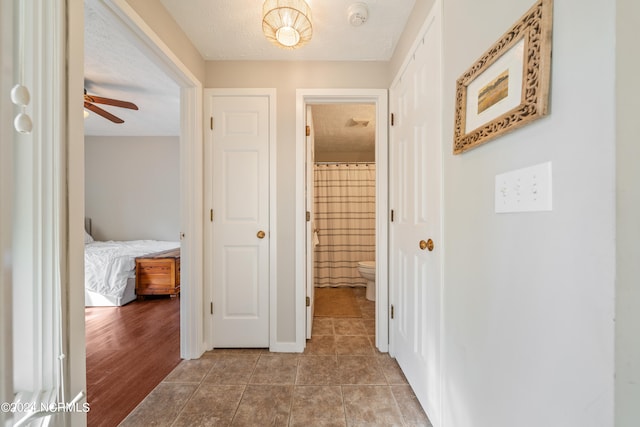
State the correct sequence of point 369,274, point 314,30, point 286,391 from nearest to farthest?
point 286,391, point 314,30, point 369,274

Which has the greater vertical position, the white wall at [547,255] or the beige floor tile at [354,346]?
the white wall at [547,255]

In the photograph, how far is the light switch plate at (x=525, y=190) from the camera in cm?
63

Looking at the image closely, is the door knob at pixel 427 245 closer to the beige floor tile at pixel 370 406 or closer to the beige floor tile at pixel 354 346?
the beige floor tile at pixel 370 406

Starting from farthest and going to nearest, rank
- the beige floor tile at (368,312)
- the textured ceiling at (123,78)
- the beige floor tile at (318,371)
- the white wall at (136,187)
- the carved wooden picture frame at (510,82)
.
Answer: the white wall at (136,187) → the beige floor tile at (368,312) → the textured ceiling at (123,78) → the beige floor tile at (318,371) → the carved wooden picture frame at (510,82)

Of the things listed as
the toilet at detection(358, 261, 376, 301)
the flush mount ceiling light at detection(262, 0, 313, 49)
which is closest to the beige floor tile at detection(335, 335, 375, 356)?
the toilet at detection(358, 261, 376, 301)

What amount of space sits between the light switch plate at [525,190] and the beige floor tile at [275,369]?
1587 mm

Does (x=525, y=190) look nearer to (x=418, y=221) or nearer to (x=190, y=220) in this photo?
(x=418, y=221)

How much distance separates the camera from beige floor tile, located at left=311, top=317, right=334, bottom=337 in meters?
2.28

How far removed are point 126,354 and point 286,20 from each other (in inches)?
101

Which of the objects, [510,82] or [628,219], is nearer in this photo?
[628,219]

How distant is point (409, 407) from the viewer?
4.56 ft

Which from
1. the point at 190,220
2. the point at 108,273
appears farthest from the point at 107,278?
the point at 190,220

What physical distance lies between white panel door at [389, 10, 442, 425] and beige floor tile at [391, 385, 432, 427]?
5 centimetres

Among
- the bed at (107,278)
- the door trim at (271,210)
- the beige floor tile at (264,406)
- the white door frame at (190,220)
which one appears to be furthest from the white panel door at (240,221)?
the bed at (107,278)
